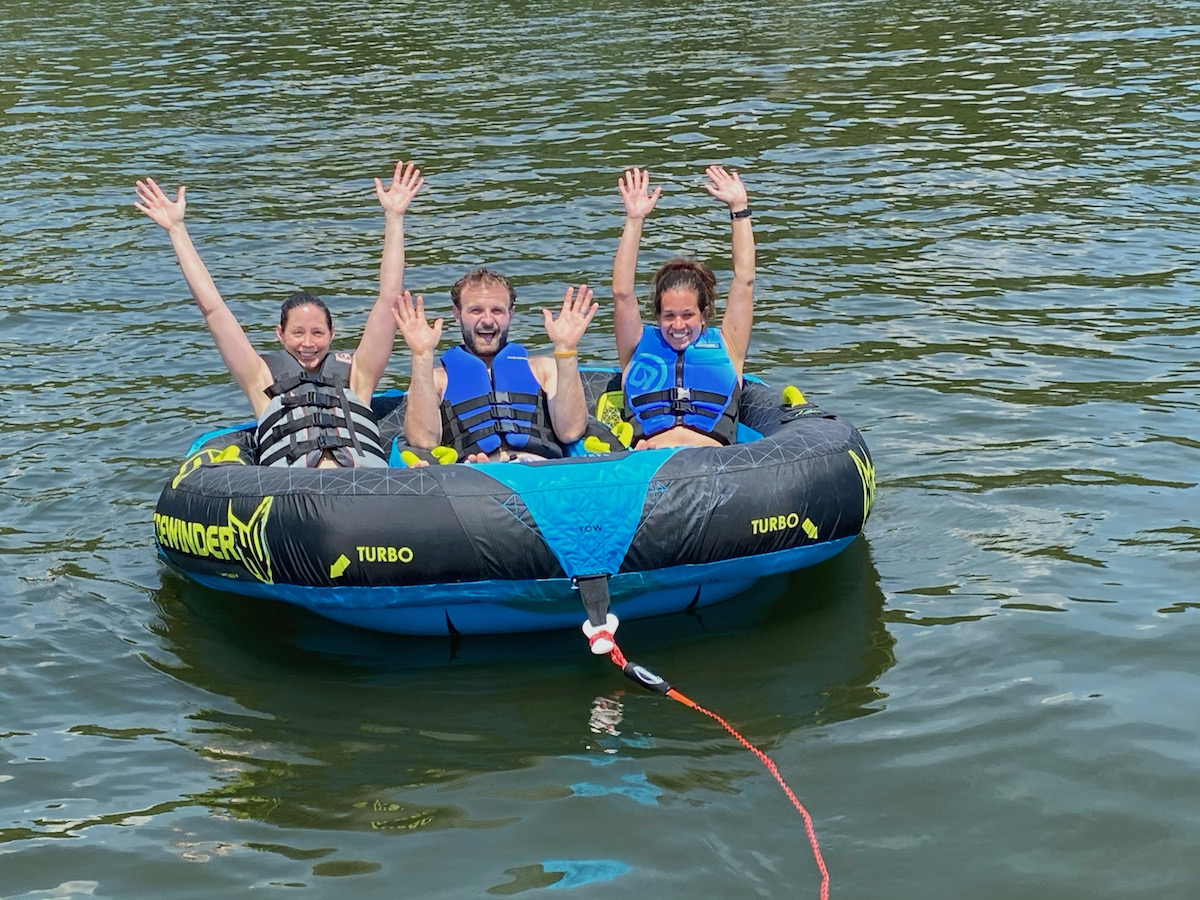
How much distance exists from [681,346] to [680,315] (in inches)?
7.4

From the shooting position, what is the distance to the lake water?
4754mm

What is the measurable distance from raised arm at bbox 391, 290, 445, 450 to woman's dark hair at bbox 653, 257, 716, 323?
46.6 inches

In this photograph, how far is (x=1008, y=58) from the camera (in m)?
17.8

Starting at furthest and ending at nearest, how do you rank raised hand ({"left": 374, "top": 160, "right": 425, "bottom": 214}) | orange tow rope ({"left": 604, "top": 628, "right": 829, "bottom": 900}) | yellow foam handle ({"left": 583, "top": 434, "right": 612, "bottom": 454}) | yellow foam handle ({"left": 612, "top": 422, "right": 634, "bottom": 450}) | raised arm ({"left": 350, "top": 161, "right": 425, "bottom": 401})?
yellow foam handle ({"left": 612, "top": 422, "right": 634, "bottom": 450}) → raised hand ({"left": 374, "top": 160, "right": 425, "bottom": 214}) → raised arm ({"left": 350, "top": 161, "right": 425, "bottom": 401}) → yellow foam handle ({"left": 583, "top": 434, "right": 612, "bottom": 454}) → orange tow rope ({"left": 604, "top": 628, "right": 829, "bottom": 900})

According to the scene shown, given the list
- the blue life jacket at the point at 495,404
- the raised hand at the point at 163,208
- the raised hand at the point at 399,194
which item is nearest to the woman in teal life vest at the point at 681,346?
the blue life jacket at the point at 495,404

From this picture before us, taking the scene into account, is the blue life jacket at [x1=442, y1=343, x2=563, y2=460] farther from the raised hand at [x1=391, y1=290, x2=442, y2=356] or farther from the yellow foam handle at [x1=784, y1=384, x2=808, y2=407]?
the yellow foam handle at [x1=784, y1=384, x2=808, y2=407]

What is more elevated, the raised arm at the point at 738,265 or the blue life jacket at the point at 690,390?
the raised arm at the point at 738,265

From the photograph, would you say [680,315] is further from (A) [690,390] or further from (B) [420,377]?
(B) [420,377]

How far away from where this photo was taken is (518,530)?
569cm

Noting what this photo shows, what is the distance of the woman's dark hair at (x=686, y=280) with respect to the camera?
7.06 m

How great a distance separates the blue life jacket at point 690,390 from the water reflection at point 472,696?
922 mm

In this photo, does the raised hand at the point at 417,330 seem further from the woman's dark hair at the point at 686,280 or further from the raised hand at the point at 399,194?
the woman's dark hair at the point at 686,280

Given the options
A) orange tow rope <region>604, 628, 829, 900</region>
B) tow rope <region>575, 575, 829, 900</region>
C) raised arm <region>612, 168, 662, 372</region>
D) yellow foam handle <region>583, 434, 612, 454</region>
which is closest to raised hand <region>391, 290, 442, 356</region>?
yellow foam handle <region>583, 434, 612, 454</region>

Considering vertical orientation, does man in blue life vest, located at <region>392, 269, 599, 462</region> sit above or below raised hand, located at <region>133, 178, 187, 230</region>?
below
